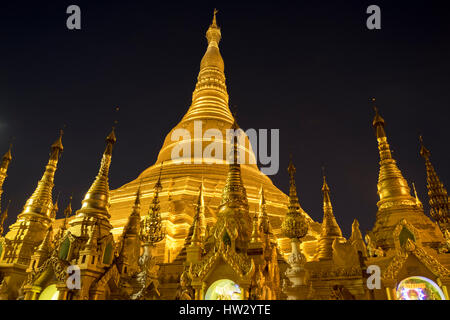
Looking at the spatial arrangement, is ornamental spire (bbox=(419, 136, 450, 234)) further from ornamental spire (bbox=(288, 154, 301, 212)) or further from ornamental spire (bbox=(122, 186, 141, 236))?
ornamental spire (bbox=(122, 186, 141, 236))

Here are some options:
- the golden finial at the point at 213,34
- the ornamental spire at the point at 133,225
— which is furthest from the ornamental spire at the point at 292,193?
the golden finial at the point at 213,34

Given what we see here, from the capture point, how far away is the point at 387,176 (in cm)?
1550

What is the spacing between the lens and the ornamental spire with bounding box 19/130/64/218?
608 inches

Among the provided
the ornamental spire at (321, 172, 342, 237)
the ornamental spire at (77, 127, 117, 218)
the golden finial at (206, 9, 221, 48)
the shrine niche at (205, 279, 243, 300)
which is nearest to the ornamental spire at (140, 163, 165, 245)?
the ornamental spire at (77, 127, 117, 218)

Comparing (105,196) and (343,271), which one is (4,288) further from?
(343,271)

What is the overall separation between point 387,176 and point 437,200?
213 centimetres

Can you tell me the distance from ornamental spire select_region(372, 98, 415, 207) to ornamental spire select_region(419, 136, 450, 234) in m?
0.83

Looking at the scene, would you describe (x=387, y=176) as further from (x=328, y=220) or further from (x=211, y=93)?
(x=211, y=93)

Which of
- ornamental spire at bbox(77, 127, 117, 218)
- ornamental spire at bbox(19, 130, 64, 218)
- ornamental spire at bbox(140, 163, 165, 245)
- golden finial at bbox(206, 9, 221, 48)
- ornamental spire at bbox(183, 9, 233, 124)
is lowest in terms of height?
ornamental spire at bbox(140, 163, 165, 245)

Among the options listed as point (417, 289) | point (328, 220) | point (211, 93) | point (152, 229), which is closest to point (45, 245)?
point (152, 229)

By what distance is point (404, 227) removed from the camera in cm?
989

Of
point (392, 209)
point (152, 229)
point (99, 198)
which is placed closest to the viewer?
point (152, 229)

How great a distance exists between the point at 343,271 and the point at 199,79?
26.6 meters

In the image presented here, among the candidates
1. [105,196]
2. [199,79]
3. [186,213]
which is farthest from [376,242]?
[199,79]
